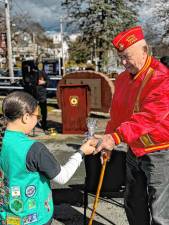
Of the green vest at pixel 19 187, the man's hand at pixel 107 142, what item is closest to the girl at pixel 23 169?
the green vest at pixel 19 187

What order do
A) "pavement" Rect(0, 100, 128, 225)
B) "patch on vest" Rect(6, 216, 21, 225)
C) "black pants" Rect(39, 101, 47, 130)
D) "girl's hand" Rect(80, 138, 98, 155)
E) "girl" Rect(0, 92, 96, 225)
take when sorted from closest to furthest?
"girl" Rect(0, 92, 96, 225)
"patch on vest" Rect(6, 216, 21, 225)
"girl's hand" Rect(80, 138, 98, 155)
"pavement" Rect(0, 100, 128, 225)
"black pants" Rect(39, 101, 47, 130)

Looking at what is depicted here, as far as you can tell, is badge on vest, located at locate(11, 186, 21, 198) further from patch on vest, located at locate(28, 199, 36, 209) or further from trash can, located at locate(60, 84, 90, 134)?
trash can, located at locate(60, 84, 90, 134)

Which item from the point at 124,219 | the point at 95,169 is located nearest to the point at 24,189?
the point at 95,169

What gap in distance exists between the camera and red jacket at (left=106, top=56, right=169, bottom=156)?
2.79 metres

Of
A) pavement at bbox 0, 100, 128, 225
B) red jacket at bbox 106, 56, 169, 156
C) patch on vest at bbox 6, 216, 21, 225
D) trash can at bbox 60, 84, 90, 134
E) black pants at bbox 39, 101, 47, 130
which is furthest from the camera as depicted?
black pants at bbox 39, 101, 47, 130

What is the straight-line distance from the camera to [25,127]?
2.36 m

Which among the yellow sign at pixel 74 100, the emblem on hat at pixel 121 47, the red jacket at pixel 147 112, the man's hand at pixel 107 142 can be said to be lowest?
the yellow sign at pixel 74 100

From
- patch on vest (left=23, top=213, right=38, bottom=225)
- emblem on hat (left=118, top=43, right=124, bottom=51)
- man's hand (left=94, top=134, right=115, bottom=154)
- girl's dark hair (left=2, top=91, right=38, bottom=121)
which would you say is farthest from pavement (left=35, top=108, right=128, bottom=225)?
girl's dark hair (left=2, top=91, right=38, bottom=121)

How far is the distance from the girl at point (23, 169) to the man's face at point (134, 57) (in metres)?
0.85

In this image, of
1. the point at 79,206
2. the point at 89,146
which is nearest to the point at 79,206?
the point at 79,206

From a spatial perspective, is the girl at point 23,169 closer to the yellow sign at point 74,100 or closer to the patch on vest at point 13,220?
the patch on vest at point 13,220

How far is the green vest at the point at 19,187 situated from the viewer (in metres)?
2.31

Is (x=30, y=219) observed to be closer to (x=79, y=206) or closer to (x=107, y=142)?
(x=107, y=142)

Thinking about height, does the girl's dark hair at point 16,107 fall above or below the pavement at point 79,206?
above
